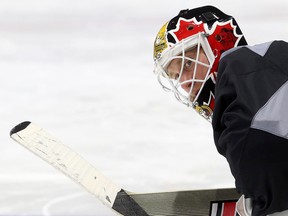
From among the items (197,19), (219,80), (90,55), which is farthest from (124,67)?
(219,80)

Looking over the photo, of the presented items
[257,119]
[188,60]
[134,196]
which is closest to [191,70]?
[188,60]

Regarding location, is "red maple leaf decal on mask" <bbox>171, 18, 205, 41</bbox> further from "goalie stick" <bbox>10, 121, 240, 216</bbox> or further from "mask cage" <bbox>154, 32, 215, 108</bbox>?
"goalie stick" <bbox>10, 121, 240, 216</bbox>

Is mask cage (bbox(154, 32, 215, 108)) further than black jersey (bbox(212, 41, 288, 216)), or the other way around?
mask cage (bbox(154, 32, 215, 108))

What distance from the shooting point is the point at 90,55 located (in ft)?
12.5

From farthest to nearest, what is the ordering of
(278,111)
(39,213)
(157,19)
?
(157,19)
(39,213)
(278,111)

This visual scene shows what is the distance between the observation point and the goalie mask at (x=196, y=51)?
1.49 m

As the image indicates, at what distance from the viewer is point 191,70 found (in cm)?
151

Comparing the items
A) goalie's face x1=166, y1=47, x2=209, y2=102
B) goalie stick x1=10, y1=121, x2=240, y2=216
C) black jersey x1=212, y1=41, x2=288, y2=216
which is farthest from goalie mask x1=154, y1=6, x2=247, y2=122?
goalie stick x1=10, y1=121, x2=240, y2=216

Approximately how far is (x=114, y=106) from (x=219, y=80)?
6.86 ft

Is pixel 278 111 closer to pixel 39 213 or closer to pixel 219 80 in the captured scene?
pixel 219 80

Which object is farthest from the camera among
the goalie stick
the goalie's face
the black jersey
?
the goalie stick

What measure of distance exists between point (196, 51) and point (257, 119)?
358 mm

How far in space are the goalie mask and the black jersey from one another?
17 cm

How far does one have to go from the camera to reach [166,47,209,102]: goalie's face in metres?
1.49
